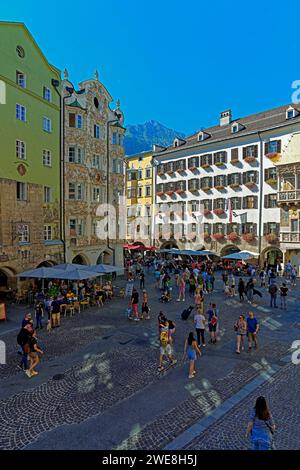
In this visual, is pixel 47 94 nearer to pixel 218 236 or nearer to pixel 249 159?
pixel 249 159

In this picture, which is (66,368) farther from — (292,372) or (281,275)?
(281,275)

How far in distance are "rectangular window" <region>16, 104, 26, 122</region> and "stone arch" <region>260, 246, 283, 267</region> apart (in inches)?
1106

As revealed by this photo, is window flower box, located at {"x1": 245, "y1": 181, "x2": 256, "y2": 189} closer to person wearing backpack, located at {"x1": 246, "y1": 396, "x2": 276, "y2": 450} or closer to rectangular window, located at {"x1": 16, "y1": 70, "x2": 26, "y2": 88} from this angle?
rectangular window, located at {"x1": 16, "y1": 70, "x2": 26, "y2": 88}

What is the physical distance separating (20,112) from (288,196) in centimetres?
2674

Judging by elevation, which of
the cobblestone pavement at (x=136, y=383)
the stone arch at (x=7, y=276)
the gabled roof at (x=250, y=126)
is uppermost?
the gabled roof at (x=250, y=126)

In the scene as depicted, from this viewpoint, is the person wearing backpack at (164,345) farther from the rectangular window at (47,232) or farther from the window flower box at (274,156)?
the window flower box at (274,156)

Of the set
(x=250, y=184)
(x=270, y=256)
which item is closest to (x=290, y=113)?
(x=250, y=184)

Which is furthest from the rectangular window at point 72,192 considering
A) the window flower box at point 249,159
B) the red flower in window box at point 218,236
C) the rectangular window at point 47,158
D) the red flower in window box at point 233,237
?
the window flower box at point 249,159

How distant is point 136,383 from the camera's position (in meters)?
10.5

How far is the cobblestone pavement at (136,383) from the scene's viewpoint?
801 cm

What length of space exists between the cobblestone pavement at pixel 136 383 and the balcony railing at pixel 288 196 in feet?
65.7

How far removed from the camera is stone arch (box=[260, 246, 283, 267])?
3753cm
